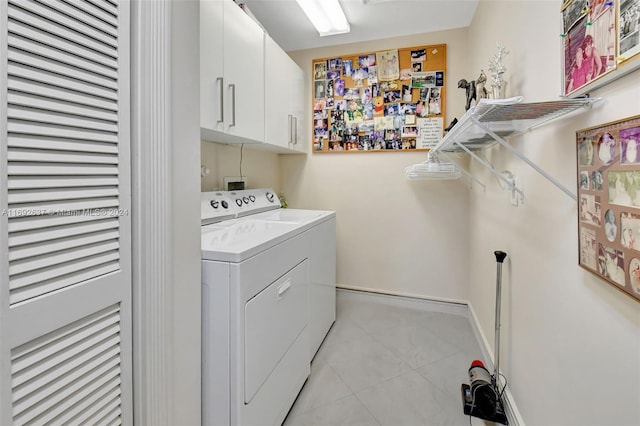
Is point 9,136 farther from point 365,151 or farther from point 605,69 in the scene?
point 365,151

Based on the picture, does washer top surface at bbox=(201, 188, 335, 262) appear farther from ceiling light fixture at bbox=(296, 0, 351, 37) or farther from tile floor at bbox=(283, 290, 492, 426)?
ceiling light fixture at bbox=(296, 0, 351, 37)

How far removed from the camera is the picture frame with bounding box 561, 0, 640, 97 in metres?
0.68

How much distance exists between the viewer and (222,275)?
1.16 m

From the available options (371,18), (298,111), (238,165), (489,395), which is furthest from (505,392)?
(371,18)

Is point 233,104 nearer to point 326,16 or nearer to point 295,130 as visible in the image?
point 295,130

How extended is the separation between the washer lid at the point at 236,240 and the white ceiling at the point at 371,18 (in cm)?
171

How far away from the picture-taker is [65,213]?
2.38 feet

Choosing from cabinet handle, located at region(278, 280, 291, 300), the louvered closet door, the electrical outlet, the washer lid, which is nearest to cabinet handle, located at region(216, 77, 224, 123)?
the washer lid

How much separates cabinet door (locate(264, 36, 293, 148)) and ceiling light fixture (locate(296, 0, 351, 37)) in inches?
13.4

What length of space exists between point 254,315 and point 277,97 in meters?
1.77

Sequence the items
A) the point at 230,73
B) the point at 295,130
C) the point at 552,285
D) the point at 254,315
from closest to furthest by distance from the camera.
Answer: the point at 552,285 < the point at 254,315 < the point at 230,73 < the point at 295,130

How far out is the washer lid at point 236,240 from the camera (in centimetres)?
117

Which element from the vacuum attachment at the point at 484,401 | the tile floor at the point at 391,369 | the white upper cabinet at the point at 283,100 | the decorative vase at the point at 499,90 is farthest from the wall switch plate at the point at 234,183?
the vacuum attachment at the point at 484,401

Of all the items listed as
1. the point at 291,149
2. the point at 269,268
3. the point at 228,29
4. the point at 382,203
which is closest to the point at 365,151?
the point at 382,203
